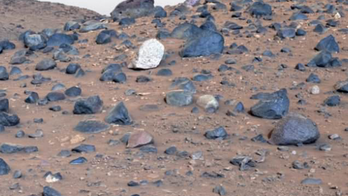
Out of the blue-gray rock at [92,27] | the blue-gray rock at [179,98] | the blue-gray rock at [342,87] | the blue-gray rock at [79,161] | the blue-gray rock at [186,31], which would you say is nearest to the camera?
the blue-gray rock at [79,161]

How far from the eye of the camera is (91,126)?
126 inches

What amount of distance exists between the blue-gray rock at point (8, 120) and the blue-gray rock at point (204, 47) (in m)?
1.54

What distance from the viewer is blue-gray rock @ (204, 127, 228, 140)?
3090 millimetres

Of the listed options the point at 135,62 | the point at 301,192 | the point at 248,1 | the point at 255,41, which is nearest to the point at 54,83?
the point at 135,62

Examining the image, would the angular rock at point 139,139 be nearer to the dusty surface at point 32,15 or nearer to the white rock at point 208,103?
the white rock at point 208,103

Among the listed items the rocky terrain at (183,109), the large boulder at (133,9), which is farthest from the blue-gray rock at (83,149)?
the large boulder at (133,9)

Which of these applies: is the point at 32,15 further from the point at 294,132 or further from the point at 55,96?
the point at 294,132

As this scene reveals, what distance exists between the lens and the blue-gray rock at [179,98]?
3504 mm

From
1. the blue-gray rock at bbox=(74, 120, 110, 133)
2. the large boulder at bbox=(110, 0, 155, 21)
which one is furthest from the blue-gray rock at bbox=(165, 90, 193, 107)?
the large boulder at bbox=(110, 0, 155, 21)

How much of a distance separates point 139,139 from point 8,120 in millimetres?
745

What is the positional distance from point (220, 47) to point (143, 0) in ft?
10.1

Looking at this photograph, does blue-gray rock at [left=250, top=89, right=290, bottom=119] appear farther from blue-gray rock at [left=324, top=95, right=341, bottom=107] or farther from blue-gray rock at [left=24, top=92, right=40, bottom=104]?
blue-gray rock at [left=24, top=92, right=40, bottom=104]

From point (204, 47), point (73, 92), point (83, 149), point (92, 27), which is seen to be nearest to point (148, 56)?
point (204, 47)

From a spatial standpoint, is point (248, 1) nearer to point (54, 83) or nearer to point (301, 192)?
point (54, 83)
